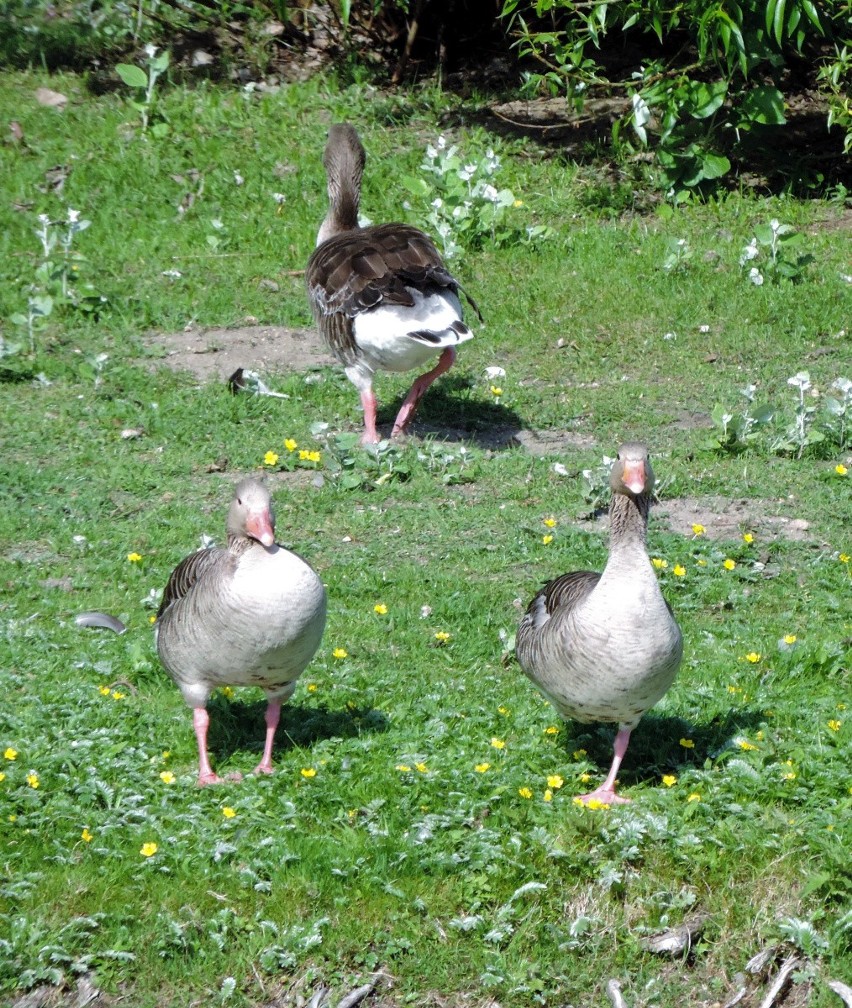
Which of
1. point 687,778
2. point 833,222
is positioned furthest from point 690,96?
point 687,778

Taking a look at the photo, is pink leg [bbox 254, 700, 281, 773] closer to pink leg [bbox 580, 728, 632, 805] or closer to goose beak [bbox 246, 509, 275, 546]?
goose beak [bbox 246, 509, 275, 546]

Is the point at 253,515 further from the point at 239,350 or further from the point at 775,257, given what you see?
the point at 775,257

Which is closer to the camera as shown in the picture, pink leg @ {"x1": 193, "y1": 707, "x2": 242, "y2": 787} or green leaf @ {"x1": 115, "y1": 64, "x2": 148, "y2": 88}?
pink leg @ {"x1": 193, "y1": 707, "x2": 242, "y2": 787}

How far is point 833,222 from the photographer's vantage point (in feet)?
39.8

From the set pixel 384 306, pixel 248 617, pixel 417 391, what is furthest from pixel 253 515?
pixel 417 391

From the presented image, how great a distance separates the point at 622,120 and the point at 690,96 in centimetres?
70

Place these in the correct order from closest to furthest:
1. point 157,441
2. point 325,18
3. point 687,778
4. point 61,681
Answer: point 687,778, point 61,681, point 157,441, point 325,18

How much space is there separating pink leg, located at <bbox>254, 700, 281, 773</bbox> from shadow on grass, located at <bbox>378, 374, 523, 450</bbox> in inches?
155

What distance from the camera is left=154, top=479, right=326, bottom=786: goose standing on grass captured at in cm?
507

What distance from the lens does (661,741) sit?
5859 mm

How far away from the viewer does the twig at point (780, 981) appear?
4707 mm

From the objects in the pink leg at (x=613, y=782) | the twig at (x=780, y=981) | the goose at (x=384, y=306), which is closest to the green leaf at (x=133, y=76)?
the goose at (x=384, y=306)

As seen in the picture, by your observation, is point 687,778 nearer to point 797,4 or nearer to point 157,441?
point 157,441

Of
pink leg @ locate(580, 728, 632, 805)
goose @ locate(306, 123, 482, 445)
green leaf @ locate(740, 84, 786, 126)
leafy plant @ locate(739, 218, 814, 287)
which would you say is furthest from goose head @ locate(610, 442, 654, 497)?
green leaf @ locate(740, 84, 786, 126)
